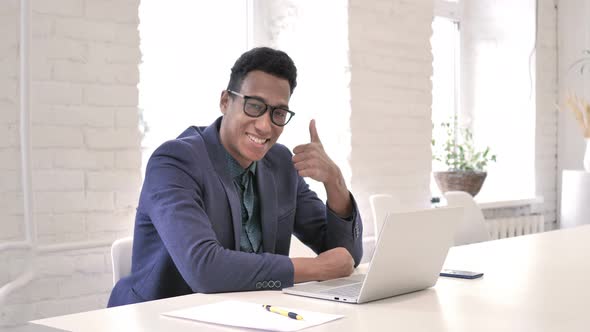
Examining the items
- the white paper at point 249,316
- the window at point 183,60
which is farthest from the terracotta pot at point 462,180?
the white paper at point 249,316

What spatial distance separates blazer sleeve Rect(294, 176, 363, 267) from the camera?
2.33m

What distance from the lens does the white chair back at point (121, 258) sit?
211 centimetres

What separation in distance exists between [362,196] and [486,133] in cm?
197

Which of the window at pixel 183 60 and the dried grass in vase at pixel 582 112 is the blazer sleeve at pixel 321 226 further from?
the dried grass in vase at pixel 582 112

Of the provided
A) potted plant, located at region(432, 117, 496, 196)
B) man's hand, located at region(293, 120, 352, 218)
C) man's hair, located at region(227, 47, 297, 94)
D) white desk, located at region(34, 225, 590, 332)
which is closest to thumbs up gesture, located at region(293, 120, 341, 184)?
man's hand, located at region(293, 120, 352, 218)

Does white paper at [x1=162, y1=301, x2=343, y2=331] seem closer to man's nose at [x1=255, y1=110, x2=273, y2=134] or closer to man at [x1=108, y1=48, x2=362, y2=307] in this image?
man at [x1=108, y1=48, x2=362, y2=307]

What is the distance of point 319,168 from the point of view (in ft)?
7.48

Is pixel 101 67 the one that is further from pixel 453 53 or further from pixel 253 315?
pixel 453 53

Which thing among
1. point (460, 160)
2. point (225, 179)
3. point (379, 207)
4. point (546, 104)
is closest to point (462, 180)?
point (460, 160)

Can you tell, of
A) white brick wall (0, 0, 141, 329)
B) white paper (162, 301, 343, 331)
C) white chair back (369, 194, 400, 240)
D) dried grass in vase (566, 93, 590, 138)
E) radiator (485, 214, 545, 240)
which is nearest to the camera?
white paper (162, 301, 343, 331)

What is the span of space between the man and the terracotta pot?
8.37 ft

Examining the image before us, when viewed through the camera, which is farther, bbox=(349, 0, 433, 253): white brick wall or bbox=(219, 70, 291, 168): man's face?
bbox=(349, 0, 433, 253): white brick wall

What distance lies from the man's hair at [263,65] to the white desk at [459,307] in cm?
70

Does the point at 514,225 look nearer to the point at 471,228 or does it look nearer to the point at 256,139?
the point at 471,228
